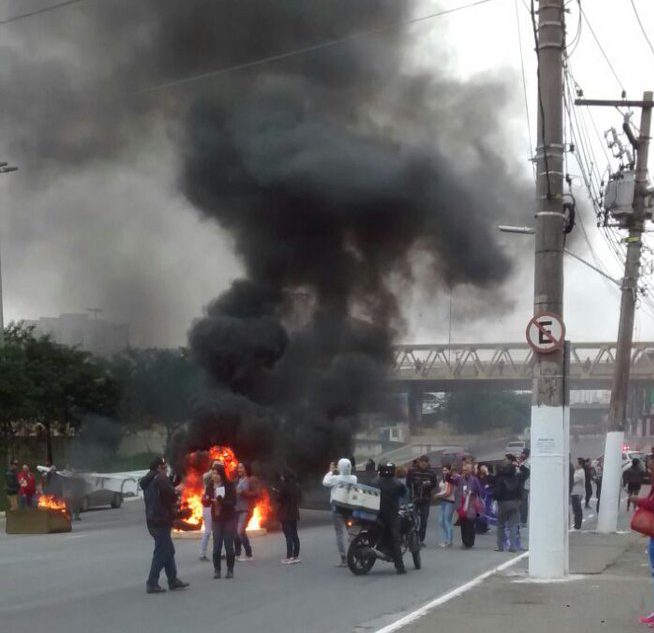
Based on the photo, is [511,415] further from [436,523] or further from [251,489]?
[251,489]

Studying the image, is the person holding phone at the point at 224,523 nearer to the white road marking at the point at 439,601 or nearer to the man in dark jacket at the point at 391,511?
the man in dark jacket at the point at 391,511

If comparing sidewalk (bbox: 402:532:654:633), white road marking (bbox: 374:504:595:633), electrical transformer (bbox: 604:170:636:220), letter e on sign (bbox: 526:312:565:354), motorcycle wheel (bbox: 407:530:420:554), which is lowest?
white road marking (bbox: 374:504:595:633)

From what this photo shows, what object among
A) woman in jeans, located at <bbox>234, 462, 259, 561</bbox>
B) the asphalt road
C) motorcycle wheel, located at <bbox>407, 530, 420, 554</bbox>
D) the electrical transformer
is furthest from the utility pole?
woman in jeans, located at <bbox>234, 462, 259, 561</bbox>

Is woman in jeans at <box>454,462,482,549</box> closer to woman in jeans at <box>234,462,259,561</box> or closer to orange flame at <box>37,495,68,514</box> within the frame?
woman in jeans at <box>234,462,259,561</box>

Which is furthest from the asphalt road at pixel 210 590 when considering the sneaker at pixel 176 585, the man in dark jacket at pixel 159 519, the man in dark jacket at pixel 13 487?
the man in dark jacket at pixel 13 487

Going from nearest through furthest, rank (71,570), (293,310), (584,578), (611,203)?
(584,578) → (71,570) → (611,203) → (293,310)

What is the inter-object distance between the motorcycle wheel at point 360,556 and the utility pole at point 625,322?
26.3 feet

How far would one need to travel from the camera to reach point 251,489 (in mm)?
16641

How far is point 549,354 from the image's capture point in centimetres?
1303

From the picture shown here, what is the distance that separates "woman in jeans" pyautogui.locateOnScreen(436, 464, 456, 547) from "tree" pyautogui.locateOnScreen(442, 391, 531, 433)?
61.5 meters

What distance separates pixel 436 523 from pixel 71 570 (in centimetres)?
1176

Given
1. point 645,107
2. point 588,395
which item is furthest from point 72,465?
point 588,395

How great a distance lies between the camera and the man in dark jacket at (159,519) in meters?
12.2

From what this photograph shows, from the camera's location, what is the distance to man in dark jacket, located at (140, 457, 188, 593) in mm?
12203
